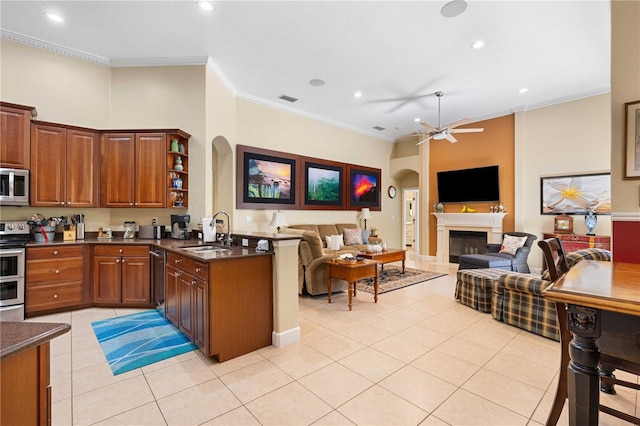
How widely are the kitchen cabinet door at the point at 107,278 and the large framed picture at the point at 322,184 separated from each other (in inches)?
147

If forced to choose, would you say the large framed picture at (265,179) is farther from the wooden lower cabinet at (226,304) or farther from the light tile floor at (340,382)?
the light tile floor at (340,382)

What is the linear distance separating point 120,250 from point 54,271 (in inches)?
29.7

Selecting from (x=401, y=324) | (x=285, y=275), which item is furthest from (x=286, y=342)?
(x=401, y=324)

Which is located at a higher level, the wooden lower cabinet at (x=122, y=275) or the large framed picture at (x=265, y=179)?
the large framed picture at (x=265, y=179)

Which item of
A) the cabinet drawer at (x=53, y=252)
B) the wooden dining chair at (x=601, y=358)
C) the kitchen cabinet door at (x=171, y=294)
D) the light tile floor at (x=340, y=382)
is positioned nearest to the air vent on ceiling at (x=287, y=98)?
the kitchen cabinet door at (x=171, y=294)

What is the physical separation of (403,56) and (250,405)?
465 centimetres

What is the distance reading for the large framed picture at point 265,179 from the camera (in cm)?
553

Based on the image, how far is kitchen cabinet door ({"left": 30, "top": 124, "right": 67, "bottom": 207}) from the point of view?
3715 mm

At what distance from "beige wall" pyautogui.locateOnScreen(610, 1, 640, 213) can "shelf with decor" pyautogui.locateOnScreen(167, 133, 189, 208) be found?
16.4 ft

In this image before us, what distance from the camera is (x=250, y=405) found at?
6.57 ft

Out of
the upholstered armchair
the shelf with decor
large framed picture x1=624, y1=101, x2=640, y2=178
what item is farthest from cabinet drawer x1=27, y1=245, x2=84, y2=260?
the upholstered armchair

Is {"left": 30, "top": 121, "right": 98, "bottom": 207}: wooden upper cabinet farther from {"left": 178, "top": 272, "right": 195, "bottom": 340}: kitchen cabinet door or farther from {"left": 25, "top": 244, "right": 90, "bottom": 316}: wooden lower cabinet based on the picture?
{"left": 178, "top": 272, "right": 195, "bottom": 340}: kitchen cabinet door

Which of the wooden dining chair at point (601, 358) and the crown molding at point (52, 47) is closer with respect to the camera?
the wooden dining chair at point (601, 358)

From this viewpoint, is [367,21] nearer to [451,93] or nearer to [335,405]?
[451,93]
